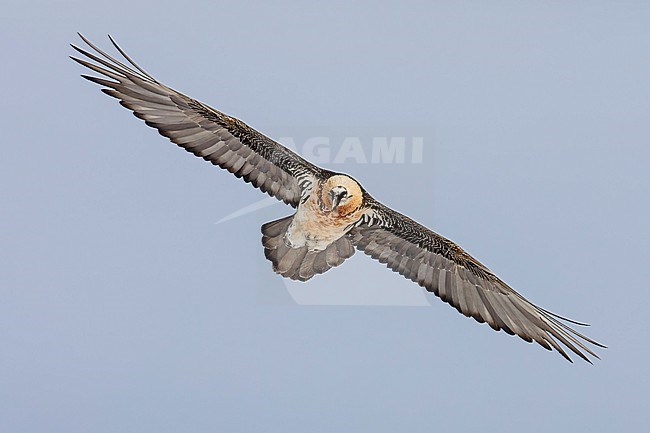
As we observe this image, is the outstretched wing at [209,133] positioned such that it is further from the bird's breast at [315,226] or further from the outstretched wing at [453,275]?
the outstretched wing at [453,275]

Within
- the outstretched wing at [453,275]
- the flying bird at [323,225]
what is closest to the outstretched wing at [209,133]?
the flying bird at [323,225]

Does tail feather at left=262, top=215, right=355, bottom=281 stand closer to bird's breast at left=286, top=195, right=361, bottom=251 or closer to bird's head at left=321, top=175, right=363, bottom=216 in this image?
bird's breast at left=286, top=195, right=361, bottom=251

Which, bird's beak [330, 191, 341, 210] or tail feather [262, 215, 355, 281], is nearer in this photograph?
bird's beak [330, 191, 341, 210]

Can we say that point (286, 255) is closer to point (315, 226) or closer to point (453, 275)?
point (315, 226)

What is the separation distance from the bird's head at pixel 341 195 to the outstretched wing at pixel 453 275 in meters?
0.16

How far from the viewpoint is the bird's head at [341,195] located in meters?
3.60

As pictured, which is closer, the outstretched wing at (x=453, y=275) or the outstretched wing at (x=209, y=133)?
the outstretched wing at (x=209, y=133)

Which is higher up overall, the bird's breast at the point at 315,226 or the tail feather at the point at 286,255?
the bird's breast at the point at 315,226

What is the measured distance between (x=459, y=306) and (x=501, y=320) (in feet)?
0.58

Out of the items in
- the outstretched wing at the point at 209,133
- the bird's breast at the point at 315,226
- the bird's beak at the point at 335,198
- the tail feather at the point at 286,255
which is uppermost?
the outstretched wing at the point at 209,133

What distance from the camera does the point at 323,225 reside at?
147 inches

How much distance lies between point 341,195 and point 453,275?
2.19 ft

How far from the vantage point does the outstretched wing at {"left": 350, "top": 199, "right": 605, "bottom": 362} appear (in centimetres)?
384

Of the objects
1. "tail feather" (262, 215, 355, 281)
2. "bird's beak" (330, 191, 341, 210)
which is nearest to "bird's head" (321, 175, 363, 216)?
"bird's beak" (330, 191, 341, 210)
